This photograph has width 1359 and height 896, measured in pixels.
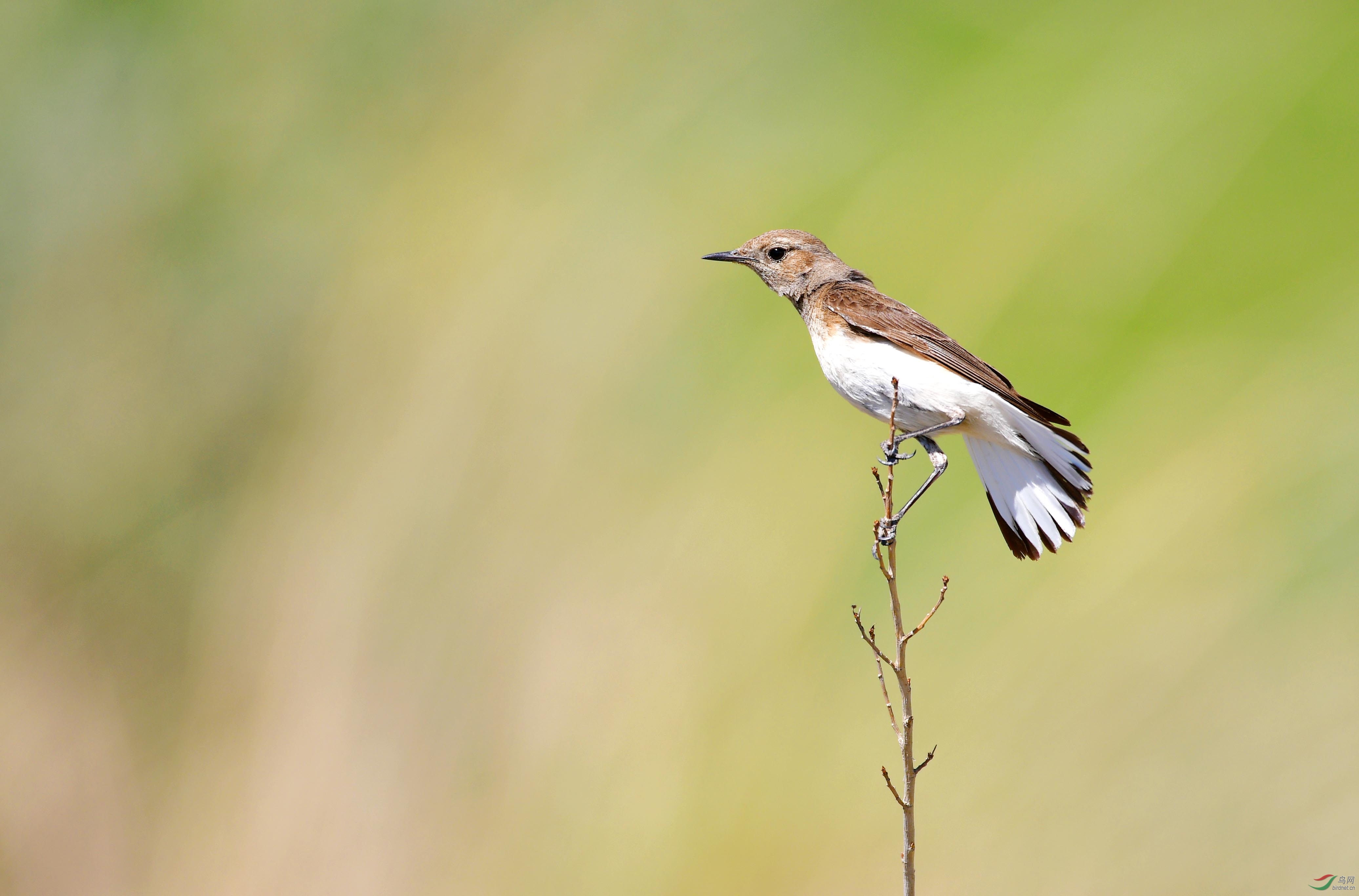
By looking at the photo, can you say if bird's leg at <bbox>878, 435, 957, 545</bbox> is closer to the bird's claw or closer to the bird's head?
the bird's claw

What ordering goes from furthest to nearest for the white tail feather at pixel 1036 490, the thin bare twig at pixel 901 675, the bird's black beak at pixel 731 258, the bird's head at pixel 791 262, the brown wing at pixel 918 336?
the bird's black beak at pixel 731 258 < the bird's head at pixel 791 262 < the white tail feather at pixel 1036 490 < the brown wing at pixel 918 336 < the thin bare twig at pixel 901 675

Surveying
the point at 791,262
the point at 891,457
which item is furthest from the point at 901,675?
the point at 791,262

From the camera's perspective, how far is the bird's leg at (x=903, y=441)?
4047 mm

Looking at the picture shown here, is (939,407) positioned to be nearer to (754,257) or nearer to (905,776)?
(754,257)

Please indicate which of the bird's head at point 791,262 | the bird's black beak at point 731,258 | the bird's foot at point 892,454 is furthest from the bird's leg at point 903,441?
the bird's black beak at point 731,258

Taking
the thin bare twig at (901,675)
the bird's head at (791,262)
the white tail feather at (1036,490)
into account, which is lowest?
the thin bare twig at (901,675)

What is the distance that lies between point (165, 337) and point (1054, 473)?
35.6 ft

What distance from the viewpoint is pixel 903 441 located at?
4461mm

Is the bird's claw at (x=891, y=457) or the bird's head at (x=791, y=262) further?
the bird's head at (x=791, y=262)

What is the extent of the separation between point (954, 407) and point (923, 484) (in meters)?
0.50

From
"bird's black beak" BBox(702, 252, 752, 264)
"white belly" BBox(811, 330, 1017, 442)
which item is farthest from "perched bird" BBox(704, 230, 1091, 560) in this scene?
"bird's black beak" BBox(702, 252, 752, 264)

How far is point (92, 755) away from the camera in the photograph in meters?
10.6

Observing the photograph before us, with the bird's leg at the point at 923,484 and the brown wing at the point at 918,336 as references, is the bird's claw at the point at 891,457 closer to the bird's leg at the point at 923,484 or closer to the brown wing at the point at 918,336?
the bird's leg at the point at 923,484

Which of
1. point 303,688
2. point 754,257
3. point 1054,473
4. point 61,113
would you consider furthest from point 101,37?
point 1054,473
